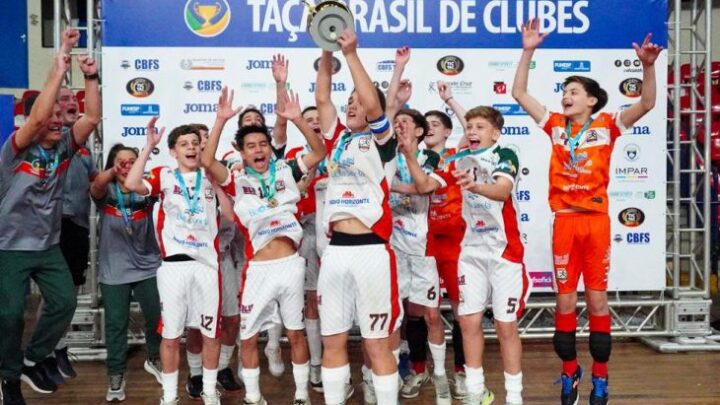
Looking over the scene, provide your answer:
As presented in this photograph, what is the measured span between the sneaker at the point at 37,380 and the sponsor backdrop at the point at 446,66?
212cm

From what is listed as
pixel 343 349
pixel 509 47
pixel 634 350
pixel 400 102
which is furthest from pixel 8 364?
pixel 634 350

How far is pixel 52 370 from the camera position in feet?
19.3

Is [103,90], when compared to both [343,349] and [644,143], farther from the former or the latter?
[644,143]

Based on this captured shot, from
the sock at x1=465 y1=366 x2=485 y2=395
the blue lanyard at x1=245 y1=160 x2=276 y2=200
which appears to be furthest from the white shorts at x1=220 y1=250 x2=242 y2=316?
the sock at x1=465 y1=366 x2=485 y2=395

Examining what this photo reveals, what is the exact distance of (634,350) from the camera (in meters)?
6.96

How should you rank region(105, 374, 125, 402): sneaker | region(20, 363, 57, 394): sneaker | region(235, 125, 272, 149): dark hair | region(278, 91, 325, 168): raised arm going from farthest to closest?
region(20, 363, 57, 394): sneaker → region(105, 374, 125, 402): sneaker → region(235, 125, 272, 149): dark hair → region(278, 91, 325, 168): raised arm

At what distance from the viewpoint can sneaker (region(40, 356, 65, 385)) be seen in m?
5.80

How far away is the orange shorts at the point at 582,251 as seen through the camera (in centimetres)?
478

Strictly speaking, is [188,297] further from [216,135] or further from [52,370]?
[52,370]

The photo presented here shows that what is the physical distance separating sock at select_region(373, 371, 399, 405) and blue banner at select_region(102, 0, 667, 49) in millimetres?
3561

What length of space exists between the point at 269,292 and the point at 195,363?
123 cm

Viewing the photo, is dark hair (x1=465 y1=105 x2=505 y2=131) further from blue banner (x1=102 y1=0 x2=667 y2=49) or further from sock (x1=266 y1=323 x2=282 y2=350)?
sock (x1=266 y1=323 x2=282 y2=350)

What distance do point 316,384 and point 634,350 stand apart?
126 inches

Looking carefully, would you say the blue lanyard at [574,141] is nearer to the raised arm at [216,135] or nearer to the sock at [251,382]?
the raised arm at [216,135]
